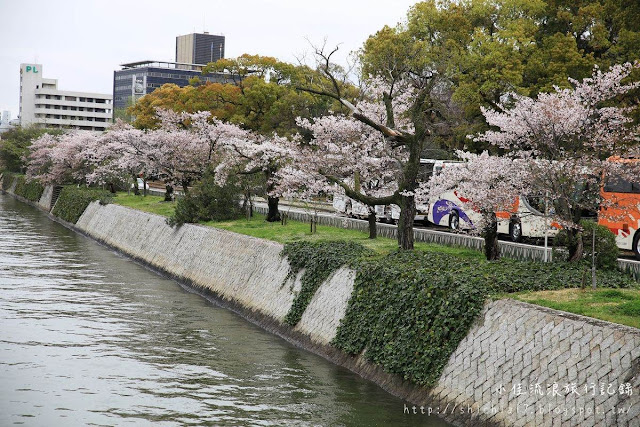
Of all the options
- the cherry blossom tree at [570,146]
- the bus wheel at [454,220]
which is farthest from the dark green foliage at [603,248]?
the bus wheel at [454,220]

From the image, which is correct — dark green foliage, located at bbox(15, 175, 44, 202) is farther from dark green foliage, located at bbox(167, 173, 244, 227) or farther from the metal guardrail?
the metal guardrail

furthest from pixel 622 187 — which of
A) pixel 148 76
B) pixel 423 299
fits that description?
pixel 148 76

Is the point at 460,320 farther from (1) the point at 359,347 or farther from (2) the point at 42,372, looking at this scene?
(2) the point at 42,372

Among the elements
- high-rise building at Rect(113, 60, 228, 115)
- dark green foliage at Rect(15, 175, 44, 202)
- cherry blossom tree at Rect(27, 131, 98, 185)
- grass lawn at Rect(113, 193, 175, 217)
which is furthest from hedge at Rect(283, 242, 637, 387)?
high-rise building at Rect(113, 60, 228, 115)

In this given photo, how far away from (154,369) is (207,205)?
20271 mm

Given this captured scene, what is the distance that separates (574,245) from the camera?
66.7 feet

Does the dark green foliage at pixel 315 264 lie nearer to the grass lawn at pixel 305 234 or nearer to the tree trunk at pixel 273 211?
the grass lawn at pixel 305 234

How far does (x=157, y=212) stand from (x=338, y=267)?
2521 centimetres

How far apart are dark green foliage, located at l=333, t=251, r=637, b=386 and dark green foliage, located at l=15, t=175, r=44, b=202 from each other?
6879 centimetres

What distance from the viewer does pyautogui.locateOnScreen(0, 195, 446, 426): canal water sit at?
15.3 m

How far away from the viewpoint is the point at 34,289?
30.2 metres

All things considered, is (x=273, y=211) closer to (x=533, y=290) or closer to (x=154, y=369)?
(x=154, y=369)

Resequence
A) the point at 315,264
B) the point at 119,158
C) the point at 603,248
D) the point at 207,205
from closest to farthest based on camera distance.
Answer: the point at 603,248, the point at 315,264, the point at 207,205, the point at 119,158

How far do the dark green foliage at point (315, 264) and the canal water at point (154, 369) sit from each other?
1181 mm
